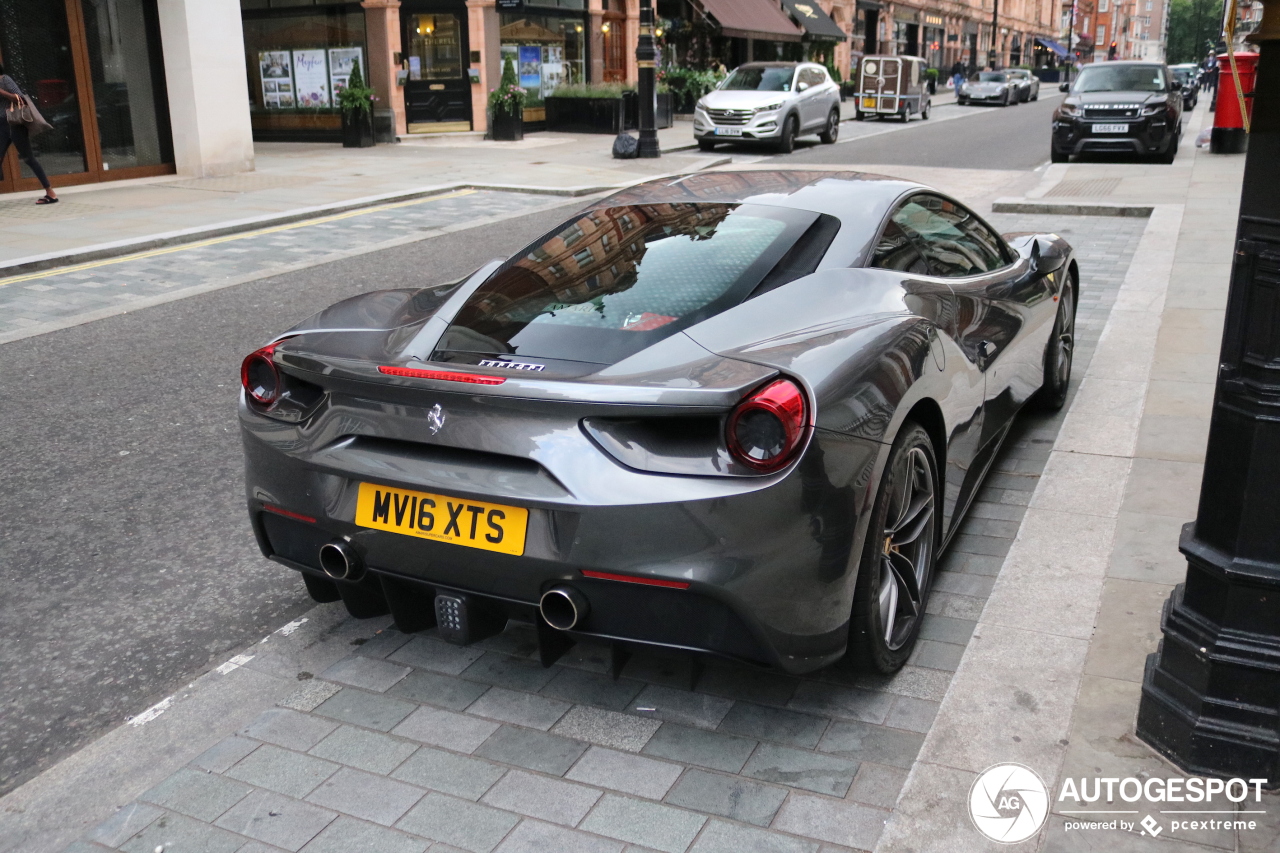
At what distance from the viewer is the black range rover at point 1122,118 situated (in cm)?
1861

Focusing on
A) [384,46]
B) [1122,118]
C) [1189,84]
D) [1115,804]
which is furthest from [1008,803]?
[1189,84]

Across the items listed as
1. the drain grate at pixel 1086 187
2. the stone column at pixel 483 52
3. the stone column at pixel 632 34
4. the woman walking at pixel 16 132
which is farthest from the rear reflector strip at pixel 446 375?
the stone column at pixel 632 34

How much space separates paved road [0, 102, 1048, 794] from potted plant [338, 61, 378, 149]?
1526 cm

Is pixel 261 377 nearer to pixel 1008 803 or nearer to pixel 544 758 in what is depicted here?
pixel 544 758

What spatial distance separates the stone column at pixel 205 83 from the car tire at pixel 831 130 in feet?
43.4

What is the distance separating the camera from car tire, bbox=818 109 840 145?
86.3 feet

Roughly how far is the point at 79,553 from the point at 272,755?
6.08 feet

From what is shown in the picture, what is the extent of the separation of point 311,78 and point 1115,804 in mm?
27455

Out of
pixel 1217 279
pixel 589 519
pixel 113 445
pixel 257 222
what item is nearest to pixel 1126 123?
pixel 1217 279

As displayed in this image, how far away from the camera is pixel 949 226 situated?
4402mm

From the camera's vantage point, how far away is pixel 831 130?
1045 inches

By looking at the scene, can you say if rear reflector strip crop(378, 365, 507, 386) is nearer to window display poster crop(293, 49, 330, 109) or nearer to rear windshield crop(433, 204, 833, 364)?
rear windshield crop(433, 204, 833, 364)

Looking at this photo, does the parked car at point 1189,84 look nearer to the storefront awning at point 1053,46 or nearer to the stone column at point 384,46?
the stone column at point 384,46

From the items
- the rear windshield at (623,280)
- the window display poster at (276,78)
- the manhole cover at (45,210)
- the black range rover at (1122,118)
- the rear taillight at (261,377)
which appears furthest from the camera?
the window display poster at (276,78)
